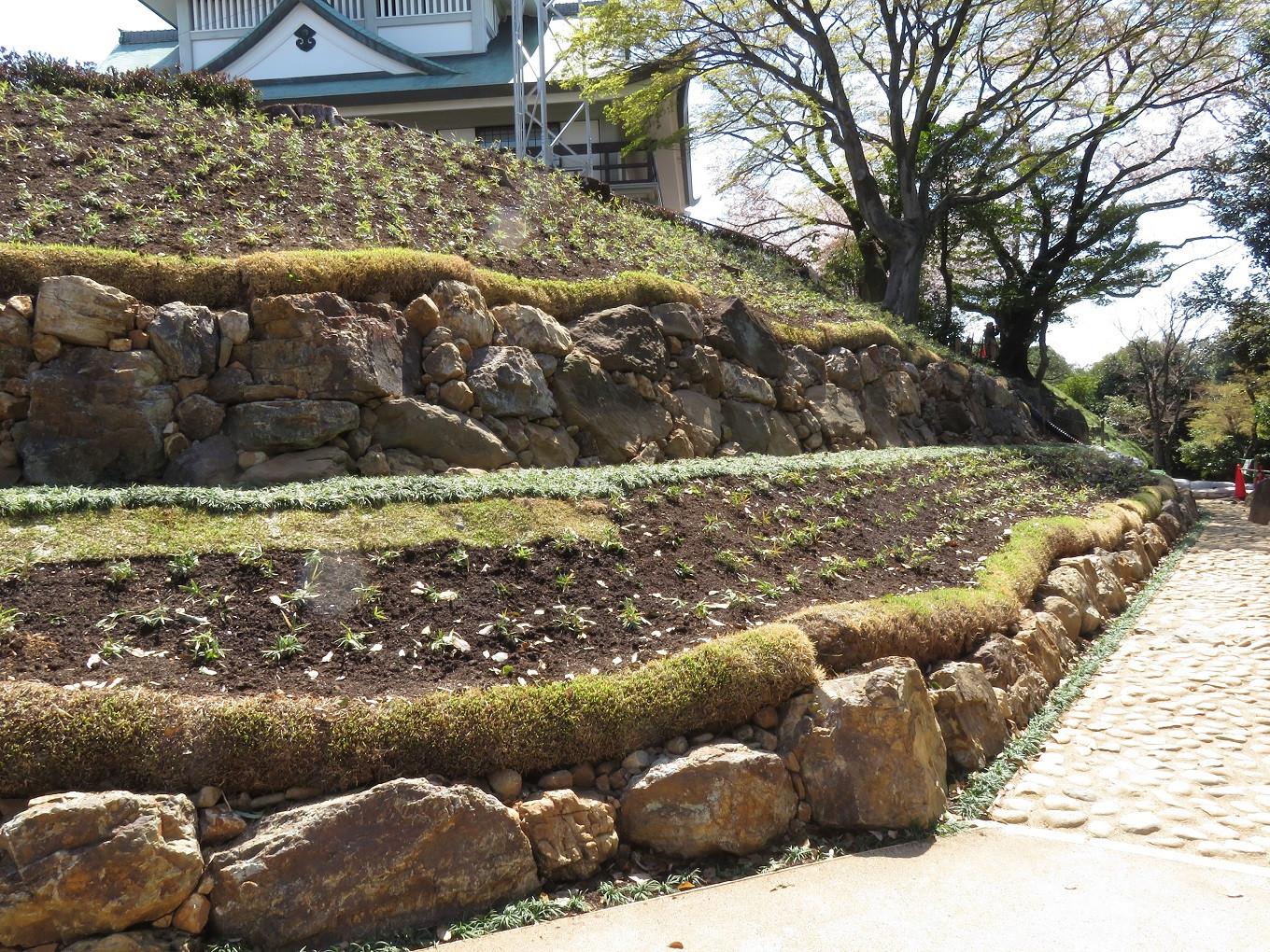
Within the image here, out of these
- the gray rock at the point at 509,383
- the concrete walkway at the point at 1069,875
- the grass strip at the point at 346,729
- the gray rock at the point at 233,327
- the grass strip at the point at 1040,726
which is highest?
the gray rock at the point at 233,327

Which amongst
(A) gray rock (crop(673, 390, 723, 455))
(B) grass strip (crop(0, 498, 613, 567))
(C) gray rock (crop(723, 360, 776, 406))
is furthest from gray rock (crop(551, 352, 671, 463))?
(B) grass strip (crop(0, 498, 613, 567))

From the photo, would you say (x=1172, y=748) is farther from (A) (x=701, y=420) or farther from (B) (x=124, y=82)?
(B) (x=124, y=82)

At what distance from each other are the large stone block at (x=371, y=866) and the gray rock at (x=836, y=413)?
8978 mm

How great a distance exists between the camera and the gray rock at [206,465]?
679 centimetres

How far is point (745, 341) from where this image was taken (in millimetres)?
11258

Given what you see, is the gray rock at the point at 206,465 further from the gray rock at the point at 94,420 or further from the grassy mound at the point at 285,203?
the grassy mound at the point at 285,203

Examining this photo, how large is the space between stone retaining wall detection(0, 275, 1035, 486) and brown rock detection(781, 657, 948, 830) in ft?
13.8

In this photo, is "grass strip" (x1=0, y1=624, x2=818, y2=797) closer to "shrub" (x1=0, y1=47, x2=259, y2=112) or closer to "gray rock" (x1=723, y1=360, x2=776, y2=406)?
"gray rock" (x1=723, y1=360, x2=776, y2=406)

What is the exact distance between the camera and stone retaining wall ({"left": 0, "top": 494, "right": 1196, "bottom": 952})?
3141mm

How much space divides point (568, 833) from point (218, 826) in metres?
1.44

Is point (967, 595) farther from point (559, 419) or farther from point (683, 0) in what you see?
point (683, 0)

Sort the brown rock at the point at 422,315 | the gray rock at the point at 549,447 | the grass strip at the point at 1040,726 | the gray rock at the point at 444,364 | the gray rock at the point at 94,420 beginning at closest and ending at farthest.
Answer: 1. the grass strip at the point at 1040,726
2. the gray rock at the point at 94,420
3. the gray rock at the point at 444,364
4. the brown rock at the point at 422,315
5. the gray rock at the point at 549,447

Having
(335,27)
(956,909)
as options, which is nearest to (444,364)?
(956,909)

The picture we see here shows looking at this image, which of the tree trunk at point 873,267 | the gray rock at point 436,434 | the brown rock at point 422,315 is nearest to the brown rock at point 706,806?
the gray rock at point 436,434
